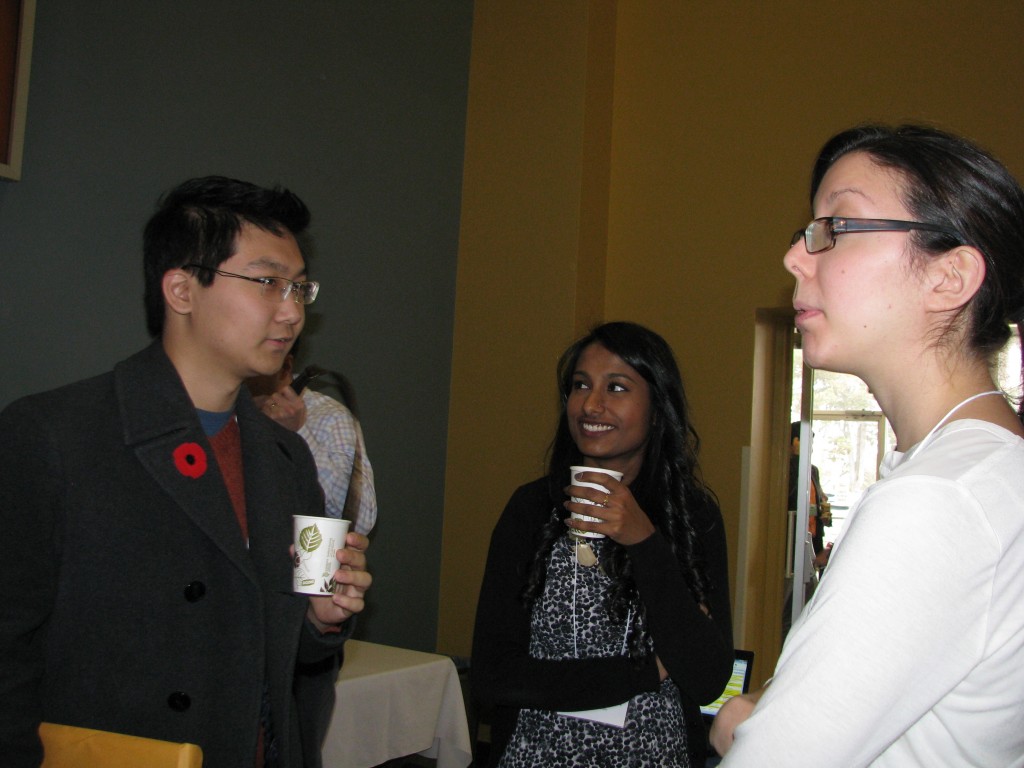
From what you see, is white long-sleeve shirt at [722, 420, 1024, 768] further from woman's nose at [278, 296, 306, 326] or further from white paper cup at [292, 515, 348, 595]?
woman's nose at [278, 296, 306, 326]

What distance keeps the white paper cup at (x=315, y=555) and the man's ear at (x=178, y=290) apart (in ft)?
1.57

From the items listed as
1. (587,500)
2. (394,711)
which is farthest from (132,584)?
(394,711)

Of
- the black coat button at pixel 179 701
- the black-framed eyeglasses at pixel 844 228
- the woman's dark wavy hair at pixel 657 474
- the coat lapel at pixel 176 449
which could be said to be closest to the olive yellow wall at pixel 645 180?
the woman's dark wavy hair at pixel 657 474

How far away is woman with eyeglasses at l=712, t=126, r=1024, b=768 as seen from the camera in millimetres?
740

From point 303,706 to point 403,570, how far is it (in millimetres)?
2598

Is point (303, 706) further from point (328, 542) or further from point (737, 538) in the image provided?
point (737, 538)

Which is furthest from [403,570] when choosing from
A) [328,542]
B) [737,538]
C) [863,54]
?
[863,54]

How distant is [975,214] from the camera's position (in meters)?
0.96

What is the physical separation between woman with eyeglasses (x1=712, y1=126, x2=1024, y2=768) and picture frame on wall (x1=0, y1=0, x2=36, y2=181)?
7.62 feet

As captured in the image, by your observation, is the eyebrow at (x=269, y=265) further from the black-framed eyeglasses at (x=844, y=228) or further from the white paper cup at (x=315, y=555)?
the black-framed eyeglasses at (x=844, y=228)

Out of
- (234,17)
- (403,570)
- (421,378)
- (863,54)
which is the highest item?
(863,54)

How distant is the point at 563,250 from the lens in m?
4.36

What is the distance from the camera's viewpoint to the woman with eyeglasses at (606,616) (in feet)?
5.59

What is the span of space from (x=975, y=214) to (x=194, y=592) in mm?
1224
